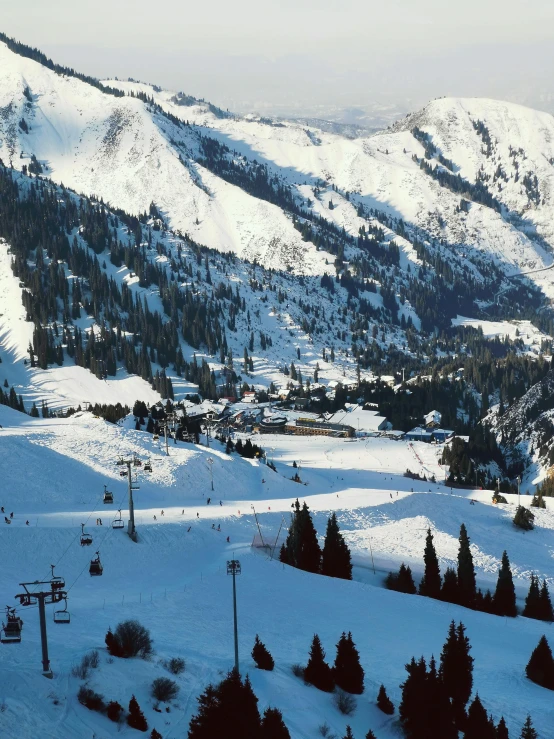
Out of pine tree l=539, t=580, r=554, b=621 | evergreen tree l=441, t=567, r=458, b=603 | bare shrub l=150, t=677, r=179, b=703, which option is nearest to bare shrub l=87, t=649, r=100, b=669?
bare shrub l=150, t=677, r=179, b=703

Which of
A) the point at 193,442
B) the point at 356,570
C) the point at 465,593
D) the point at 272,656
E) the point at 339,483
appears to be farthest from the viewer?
the point at 193,442

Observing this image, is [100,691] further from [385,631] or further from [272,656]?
[385,631]

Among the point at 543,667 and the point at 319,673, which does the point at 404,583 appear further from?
the point at 319,673

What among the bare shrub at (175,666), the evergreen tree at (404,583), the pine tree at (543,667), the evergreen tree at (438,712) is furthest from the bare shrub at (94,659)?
the evergreen tree at (404,583)

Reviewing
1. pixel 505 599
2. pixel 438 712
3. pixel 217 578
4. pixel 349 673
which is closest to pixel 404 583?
pixel 505 599

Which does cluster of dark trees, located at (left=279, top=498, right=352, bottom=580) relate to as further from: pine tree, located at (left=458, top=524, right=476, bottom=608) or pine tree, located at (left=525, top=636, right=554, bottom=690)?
pine tree, located at (left=525, top=636, right=554, bottom=690)

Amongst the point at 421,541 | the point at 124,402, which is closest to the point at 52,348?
the point at 124,402

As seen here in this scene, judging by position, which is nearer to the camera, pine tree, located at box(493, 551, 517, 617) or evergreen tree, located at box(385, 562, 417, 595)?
pine tree, located at box(493, 551, 517, 617)
